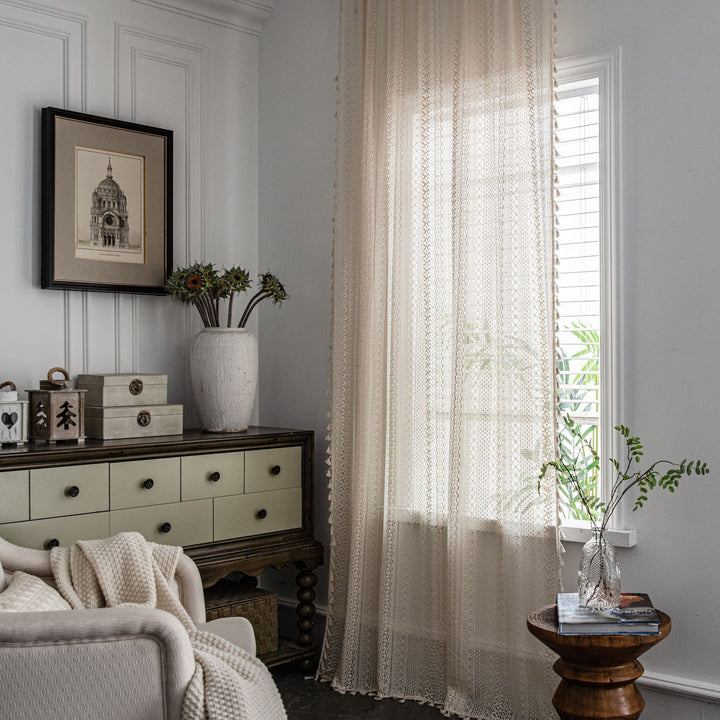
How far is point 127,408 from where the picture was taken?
2893 mm

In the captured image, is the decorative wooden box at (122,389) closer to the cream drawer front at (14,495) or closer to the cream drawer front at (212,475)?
the cream drawer front at (212,475)

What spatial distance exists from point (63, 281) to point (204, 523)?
39.1 inches

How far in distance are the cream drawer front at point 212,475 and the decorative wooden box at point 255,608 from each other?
0.38 metres

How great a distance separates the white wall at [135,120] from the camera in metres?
2.94

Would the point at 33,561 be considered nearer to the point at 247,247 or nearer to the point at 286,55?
the point at 247,247

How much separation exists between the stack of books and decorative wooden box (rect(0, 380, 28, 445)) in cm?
170

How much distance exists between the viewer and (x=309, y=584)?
127 inches

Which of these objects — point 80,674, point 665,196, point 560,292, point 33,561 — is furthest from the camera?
point 560,292

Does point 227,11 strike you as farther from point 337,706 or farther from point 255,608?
point 337,706

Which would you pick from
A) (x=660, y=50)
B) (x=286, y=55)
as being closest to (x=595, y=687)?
(x=660, y=50)

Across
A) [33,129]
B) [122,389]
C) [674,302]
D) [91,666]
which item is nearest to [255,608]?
[122,389]

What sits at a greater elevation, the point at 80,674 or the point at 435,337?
the point at 435,337

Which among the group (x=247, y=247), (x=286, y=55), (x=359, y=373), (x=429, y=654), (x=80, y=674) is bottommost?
(x=429, y=654)

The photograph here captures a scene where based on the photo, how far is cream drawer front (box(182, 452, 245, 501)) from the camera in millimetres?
2857
